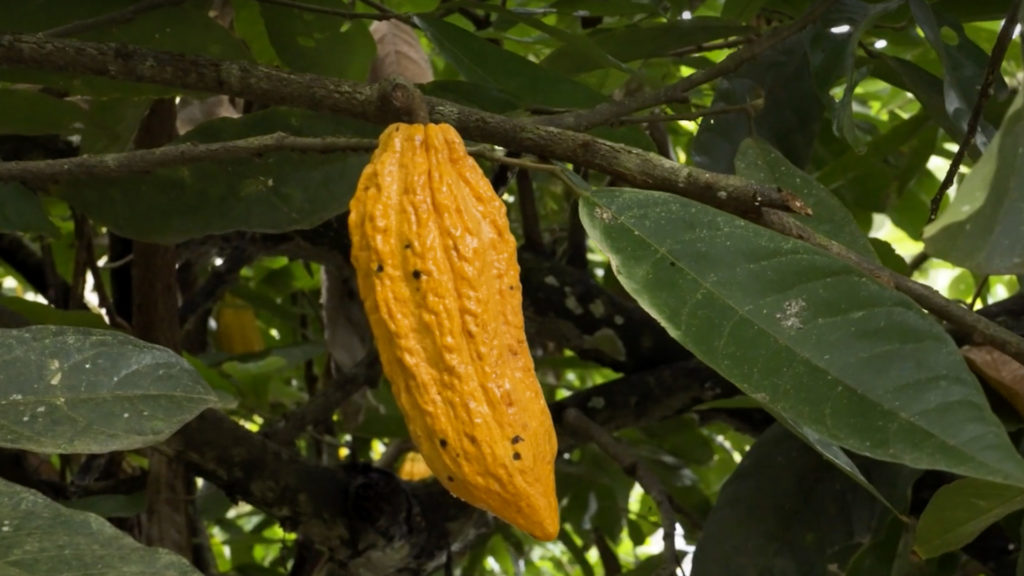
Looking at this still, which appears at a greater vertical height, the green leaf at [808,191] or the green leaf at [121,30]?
the green leaf at [121,30]

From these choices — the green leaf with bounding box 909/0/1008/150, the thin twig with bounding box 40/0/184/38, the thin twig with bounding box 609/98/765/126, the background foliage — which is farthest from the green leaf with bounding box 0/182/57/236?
the green leaf with bounding box 909/0/1008/150

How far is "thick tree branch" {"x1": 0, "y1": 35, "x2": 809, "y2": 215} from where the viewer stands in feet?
2.15

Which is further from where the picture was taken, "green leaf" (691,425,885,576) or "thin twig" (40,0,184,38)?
"green leaf" (691,425,885,576)

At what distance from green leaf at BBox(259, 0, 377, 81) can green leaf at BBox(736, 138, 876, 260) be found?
37cm

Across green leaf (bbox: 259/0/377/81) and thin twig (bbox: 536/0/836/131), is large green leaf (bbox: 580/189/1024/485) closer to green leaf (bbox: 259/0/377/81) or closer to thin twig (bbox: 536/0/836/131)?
thin twig (bbox: 536/0/836/131)

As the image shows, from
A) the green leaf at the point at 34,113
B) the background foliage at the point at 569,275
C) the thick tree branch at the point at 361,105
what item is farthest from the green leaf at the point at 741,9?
the green leaf at the point at 34,113

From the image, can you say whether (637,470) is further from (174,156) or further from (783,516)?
(174,156)

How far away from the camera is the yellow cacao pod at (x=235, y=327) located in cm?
176

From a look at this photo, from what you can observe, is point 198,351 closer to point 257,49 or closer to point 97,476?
point 97,476

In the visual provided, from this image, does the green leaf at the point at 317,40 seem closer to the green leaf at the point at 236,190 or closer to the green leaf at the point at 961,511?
the green leaf at the point at 236,190

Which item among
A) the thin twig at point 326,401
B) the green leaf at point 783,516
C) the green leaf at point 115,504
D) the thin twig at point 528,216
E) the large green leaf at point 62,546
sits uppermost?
the large green leaf at point 62,546

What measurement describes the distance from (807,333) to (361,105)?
300mm

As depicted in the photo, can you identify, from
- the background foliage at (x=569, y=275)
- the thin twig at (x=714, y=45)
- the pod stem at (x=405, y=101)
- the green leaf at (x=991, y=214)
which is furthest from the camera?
the thin twig at (x=714, y=45)

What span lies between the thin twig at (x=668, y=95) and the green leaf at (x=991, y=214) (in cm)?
39
